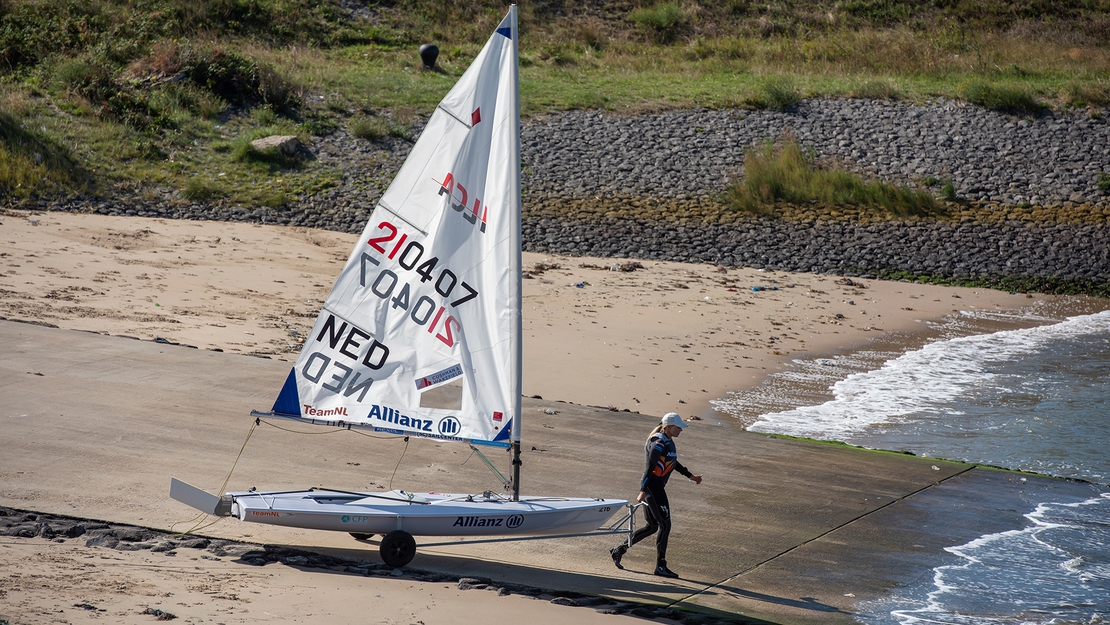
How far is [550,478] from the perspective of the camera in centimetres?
1157

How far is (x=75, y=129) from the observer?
2761cm

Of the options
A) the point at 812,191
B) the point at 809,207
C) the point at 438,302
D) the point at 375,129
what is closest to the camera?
the point at 438,302

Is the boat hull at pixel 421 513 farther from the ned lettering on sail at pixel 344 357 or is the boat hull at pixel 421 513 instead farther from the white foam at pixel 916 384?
the white foam at pixel 916 384

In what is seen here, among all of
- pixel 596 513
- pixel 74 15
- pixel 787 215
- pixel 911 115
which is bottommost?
pixel 596 513

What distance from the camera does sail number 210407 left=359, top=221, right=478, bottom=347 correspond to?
8938 millimetres

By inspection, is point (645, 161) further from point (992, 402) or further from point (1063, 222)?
point (992, 402)

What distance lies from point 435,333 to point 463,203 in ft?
3.88

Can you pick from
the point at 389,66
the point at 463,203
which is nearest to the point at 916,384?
the point at 463,203

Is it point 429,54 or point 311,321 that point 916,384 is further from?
point 429,54

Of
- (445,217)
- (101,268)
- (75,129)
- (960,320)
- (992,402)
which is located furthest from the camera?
(75,129)

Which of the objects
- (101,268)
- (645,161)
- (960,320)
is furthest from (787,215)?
(101,268)

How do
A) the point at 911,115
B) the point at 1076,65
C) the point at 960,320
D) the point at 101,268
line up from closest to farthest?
the point at 101,268, the point at 960,320, the point at 911,115, the point at 1076,65

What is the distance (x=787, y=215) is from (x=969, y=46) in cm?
1714

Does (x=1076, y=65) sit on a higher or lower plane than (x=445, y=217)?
higher
